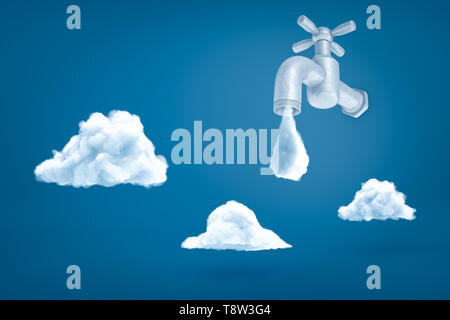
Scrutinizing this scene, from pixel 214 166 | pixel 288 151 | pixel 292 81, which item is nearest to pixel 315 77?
pixel 292 81

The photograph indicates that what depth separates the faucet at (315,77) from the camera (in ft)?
3.45

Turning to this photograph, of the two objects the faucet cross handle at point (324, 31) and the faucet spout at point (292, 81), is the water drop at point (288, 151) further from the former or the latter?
the faucet cross handle at point (324, 31)

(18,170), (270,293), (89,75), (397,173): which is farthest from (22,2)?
(397,173)

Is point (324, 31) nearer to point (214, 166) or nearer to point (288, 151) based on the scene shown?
point (288, 151)

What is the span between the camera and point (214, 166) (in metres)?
1.45

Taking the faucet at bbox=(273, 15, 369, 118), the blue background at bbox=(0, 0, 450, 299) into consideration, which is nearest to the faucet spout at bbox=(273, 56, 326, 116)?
the faucet at bbox=(273, 15, 369, 118)

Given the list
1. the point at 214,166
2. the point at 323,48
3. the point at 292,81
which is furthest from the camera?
the point at 214,166

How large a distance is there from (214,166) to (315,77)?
1.57 ft

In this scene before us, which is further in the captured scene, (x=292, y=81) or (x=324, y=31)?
(x=324, y=31)

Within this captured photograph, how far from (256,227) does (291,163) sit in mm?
384

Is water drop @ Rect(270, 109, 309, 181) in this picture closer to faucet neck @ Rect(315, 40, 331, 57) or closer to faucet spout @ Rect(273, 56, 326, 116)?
faucet spout @ Rect(273, 56, 326, 116)

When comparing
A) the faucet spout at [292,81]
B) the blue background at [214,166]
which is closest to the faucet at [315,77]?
the faucet spout at [292,81]

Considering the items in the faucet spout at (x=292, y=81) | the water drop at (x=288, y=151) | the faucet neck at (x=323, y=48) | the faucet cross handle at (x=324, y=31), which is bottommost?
the water drop at (x=288, y=151)

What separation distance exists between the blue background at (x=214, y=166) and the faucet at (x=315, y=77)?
0.90ft
